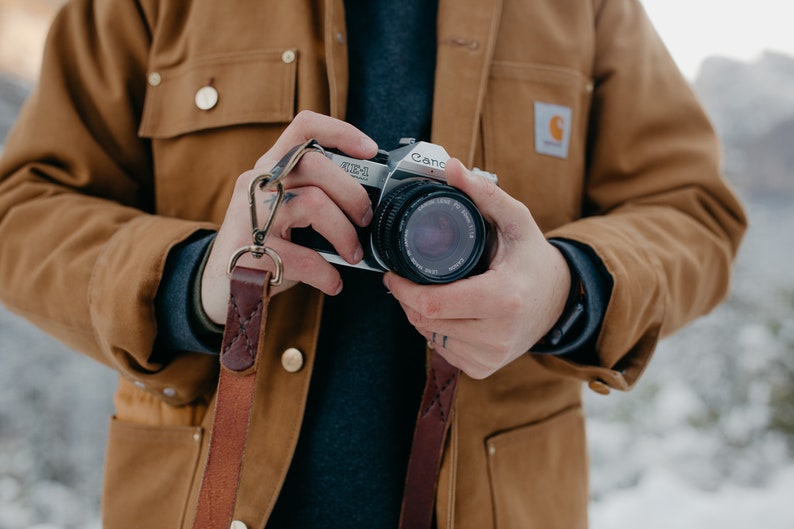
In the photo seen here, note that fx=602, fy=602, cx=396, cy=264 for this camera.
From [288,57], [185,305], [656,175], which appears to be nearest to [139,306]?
[185,305]

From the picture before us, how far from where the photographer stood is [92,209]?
31.4 inches

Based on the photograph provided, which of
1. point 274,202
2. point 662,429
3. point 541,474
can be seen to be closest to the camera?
point 274,202

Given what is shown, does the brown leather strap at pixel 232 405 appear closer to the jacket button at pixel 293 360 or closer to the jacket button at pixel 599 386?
the jacket button at pixel 293 360

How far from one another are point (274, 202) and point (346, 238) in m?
0.09

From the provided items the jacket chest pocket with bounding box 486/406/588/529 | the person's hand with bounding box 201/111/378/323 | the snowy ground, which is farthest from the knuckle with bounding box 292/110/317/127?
the snowy ground

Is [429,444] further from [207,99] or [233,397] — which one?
[207,99]

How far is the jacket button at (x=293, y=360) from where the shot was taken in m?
0.76

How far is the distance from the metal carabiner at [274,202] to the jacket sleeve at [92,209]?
16cm

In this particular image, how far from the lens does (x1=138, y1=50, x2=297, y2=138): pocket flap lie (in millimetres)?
813

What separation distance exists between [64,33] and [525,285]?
764mm

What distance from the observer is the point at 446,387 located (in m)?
0.76

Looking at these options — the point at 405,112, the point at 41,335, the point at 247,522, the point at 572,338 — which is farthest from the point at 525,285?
the point at 41,335

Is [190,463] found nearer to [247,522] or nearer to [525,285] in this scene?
[247,522]

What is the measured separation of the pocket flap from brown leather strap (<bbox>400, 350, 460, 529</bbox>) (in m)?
0.40
